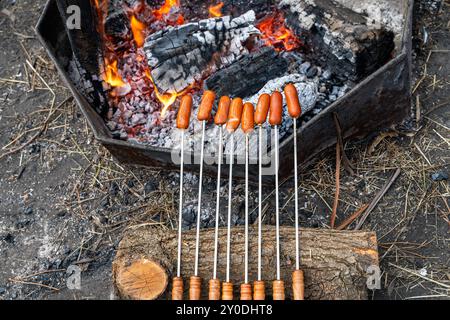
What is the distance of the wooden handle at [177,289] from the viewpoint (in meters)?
2.79

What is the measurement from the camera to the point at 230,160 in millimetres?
3334

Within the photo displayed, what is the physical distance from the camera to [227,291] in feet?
9.29

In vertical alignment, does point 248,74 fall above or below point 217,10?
below

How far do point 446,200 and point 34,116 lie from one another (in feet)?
10.3

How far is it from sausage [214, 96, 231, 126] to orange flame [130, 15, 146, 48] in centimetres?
109

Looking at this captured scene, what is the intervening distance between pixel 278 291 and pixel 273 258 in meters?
0.21

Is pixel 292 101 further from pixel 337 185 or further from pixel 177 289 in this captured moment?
pixel 177 289

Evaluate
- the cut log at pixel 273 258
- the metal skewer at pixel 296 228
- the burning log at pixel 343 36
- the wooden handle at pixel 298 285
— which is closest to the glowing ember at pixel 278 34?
the burning log at pixel 343 36

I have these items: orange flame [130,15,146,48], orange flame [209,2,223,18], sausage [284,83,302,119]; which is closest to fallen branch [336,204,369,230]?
sausage [284,83,302,119]

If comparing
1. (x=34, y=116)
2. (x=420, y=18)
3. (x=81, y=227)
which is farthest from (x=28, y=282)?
(x=420, y=18)

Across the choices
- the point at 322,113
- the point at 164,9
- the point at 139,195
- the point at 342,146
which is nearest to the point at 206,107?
the point at 322,113

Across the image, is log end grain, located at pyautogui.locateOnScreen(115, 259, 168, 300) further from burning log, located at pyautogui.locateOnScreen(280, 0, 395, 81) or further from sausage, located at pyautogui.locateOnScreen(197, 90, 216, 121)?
burning log, located at pyautogui.locateOnScreen(280, 0, 395, 81)

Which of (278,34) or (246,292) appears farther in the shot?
(278,34)
